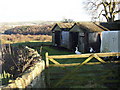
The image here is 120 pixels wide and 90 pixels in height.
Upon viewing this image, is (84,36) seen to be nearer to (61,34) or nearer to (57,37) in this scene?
(61,34)

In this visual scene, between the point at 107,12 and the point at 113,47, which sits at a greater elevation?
the point at 107,12

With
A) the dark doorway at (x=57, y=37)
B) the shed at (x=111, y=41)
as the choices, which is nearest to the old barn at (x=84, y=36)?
the shed at (x=111, y=41)

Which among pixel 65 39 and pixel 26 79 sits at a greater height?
pixel 65 39

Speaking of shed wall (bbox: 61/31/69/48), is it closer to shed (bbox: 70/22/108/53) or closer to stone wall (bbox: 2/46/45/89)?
shed (bbox: 70/22/108/53)

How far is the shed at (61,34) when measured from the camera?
2072cm

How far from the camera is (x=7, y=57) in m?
19.4

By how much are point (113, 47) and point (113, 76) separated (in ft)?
24.5

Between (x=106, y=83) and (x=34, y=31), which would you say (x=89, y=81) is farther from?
(x=34, y=31)

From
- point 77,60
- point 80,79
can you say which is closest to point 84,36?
point 77,60

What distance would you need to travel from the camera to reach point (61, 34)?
21766mm

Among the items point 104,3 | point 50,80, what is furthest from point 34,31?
point 50,80

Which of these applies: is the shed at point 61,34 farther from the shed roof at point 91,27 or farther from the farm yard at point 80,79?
the farm yard at point 80,79

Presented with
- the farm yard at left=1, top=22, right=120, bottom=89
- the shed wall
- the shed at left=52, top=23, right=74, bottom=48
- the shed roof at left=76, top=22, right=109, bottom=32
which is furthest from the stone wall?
the shed at left=52, top=23, right=74, bottom=48

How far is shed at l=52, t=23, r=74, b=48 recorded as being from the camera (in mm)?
20719
